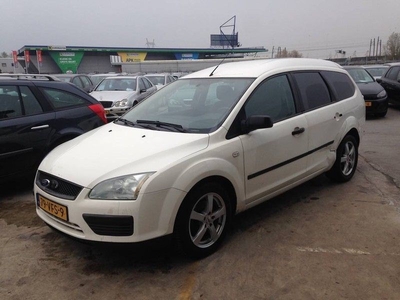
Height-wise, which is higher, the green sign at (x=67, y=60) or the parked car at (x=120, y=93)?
the green sign at (x=67, y=60)

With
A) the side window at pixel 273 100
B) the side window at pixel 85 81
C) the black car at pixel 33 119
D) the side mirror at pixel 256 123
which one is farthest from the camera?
the side window at pixel 85 81

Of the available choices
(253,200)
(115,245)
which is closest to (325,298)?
(253,200)

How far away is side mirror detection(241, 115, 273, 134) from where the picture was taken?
3.28m

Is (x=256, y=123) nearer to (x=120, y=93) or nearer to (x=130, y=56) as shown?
(x=120, y=93)

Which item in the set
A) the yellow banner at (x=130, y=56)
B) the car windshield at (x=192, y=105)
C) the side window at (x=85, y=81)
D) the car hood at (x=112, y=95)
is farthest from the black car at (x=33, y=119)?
the yellow banner at (x=130, y=56)

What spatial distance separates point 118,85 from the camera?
12406 mm

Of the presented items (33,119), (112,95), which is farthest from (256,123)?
(112,95)

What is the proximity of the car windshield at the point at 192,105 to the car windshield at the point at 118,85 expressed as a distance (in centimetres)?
822

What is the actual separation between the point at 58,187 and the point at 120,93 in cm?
898

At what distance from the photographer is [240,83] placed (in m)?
3.70

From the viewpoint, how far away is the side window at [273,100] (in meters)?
3.60

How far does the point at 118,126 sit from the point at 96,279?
1615mm

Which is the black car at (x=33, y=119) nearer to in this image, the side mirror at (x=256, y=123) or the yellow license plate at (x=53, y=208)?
the yellow license plate at (x=53, y=208)

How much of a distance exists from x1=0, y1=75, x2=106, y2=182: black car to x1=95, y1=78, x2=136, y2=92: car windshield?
681 cm
